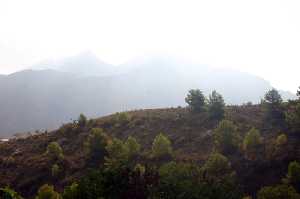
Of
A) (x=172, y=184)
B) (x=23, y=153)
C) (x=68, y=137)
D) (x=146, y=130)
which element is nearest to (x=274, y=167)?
(x=172, y=184)

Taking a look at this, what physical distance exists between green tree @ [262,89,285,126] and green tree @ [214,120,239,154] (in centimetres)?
717

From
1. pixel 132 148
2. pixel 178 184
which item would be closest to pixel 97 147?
pixel 132 148

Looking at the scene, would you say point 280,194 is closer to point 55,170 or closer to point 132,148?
point 132,148

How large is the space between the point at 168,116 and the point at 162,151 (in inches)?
540

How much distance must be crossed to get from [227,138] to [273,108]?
369 inches

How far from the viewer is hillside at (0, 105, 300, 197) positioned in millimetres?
28078

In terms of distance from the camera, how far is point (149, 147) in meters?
37.1

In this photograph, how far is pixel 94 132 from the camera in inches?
1460

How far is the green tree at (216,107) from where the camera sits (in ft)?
132

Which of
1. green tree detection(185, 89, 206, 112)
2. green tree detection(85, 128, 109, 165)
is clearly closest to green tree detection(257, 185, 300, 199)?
green tree detection(85, 128, 109, 165)

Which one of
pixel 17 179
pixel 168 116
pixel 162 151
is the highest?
pixel 168 116

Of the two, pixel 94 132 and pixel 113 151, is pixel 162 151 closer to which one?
pixel 113 151

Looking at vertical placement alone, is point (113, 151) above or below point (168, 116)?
below

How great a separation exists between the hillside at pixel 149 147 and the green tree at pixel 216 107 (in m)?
0.95
